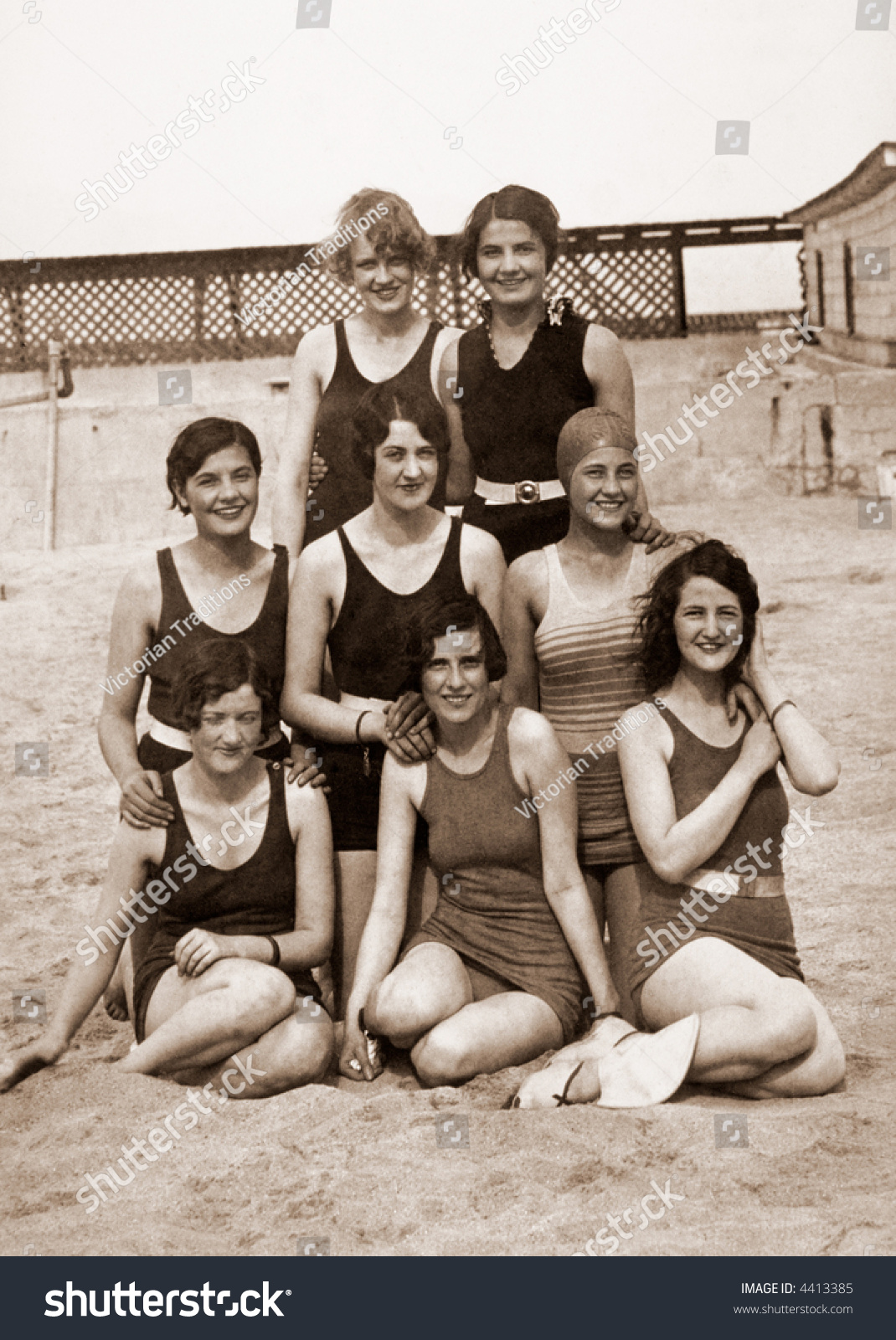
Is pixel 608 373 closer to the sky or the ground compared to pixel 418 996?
closer to the sky

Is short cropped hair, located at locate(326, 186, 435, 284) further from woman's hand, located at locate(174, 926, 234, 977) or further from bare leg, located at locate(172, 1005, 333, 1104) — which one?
bare leg, located at locate(172, 1005, 333, 1104)

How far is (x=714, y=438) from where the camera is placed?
6.62 m

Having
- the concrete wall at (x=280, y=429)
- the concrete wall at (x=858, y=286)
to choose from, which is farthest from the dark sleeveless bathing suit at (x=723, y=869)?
the concrete wall at (x=280, y=429)

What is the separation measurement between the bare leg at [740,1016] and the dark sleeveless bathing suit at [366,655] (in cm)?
63

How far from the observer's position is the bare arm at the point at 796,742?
9.68 ft

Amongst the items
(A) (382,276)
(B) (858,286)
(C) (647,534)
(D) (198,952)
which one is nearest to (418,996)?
(D) (198,952)

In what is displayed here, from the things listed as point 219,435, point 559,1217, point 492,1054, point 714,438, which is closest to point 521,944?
point 492,1054

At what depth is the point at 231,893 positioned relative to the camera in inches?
124

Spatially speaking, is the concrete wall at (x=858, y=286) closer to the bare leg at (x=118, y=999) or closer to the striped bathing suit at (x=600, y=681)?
the striped bathing suit at (x=600, y=681)

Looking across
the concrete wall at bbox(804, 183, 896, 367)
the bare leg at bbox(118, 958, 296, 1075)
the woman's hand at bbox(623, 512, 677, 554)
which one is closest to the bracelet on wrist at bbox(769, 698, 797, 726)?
the woman's hand at bbox(623, 512, 677, 554)

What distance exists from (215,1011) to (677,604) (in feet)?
4.15

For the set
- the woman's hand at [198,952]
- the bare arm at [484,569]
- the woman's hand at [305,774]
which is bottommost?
the woman's hand at [198,952]

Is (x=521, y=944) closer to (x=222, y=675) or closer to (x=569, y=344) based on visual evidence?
(x=222, y=675)

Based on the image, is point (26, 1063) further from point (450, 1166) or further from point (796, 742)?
point (796, 742)
